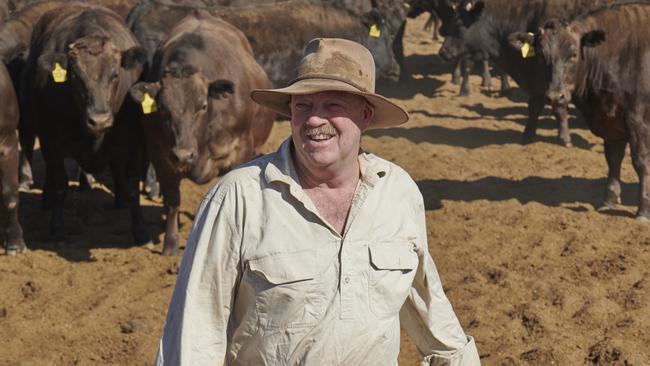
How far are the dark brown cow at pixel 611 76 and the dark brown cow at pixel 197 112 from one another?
2.70 meters

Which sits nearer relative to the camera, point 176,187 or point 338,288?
point 338,288

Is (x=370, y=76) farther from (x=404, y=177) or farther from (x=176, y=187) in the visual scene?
(x=176, y=187)

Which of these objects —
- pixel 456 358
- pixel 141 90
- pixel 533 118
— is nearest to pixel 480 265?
pixel 141 90

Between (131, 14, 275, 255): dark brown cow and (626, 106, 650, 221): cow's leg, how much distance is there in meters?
3.23

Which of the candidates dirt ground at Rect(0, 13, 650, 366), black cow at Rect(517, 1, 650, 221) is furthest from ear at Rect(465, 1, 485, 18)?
black cow at Rect(517, 1, 650, 221)

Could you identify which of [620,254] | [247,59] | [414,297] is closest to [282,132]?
[247,59]

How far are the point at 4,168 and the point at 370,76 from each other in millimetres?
6206

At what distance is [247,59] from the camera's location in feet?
33.9

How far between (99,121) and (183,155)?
34.6 inches

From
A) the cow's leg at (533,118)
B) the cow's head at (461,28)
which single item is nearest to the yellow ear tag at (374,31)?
the cow's head at (461,28)

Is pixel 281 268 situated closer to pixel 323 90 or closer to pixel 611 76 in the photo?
pixel 323 90

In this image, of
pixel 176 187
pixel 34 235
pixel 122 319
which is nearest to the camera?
pixel 122 319

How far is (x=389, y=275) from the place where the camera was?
3404mm

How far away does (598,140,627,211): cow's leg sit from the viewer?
1005cm
